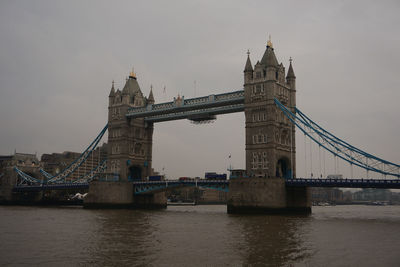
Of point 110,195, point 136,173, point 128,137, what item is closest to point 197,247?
point 110,195

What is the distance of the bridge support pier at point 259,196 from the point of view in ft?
207

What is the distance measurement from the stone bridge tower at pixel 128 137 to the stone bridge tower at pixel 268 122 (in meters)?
31.7

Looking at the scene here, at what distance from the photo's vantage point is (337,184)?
62.0 m

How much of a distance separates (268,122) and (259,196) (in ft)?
43.5

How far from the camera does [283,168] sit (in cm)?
7506

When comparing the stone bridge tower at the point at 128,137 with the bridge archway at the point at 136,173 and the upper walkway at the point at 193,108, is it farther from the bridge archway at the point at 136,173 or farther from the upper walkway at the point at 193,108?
the upper walkway at the point at 193,108

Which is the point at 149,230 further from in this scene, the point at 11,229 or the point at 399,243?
the point at 399,243

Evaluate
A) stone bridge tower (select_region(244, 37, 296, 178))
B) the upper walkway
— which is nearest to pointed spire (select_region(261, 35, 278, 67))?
stone bridge tower (select_region(244, 37, 296, 178))

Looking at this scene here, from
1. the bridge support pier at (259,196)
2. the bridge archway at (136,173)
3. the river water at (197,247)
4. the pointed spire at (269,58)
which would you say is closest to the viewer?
the river water at (197,247)

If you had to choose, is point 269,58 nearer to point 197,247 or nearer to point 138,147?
point 138,147

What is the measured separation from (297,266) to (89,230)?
24039 millimetres

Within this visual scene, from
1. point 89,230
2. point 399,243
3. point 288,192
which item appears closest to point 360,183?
point 288,192

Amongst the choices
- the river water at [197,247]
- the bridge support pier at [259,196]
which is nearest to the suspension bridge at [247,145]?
the bridge support pier at [259,196]

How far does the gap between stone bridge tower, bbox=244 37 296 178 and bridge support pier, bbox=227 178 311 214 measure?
12.6 ft
